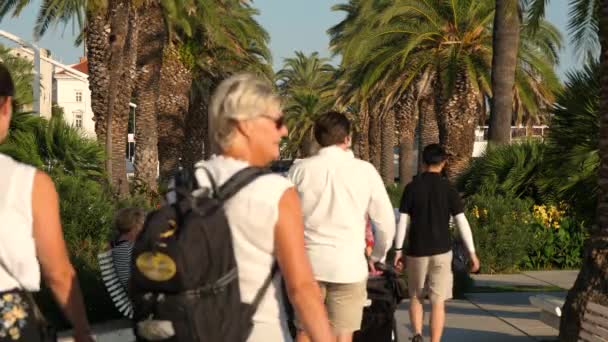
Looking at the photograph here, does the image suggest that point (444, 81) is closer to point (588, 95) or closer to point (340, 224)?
point (588, 95)

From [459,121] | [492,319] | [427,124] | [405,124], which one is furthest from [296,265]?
[405,124]

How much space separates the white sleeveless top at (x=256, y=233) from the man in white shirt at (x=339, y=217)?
236 centimetres

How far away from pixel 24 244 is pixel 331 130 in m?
3.12

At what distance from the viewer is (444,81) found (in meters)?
24.2

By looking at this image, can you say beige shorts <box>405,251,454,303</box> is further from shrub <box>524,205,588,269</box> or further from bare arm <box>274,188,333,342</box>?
shrub <box>524,205,588,269</box>

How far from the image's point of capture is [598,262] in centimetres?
739

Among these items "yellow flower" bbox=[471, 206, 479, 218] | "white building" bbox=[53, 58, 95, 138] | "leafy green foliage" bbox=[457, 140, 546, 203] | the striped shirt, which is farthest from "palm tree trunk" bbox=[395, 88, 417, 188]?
"white building" bbox=[53, 58, 95, 138]

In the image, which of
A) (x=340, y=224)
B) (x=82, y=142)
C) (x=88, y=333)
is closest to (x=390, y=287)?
(x=340, y=224)

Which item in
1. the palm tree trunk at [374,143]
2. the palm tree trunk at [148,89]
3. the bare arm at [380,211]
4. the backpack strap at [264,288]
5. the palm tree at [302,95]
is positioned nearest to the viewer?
the backpack strap at [264,288]

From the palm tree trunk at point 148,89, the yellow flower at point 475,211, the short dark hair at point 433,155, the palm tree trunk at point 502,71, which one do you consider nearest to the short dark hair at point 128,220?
the short dark hair at point 433,155

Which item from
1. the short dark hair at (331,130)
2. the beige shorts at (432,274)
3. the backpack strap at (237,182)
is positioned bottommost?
the beige shorts at (432,274)

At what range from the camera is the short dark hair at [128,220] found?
783 centimetres

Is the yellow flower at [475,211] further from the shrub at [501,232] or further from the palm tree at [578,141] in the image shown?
the palm tree at [578,141]

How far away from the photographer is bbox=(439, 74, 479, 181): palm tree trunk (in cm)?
2419
